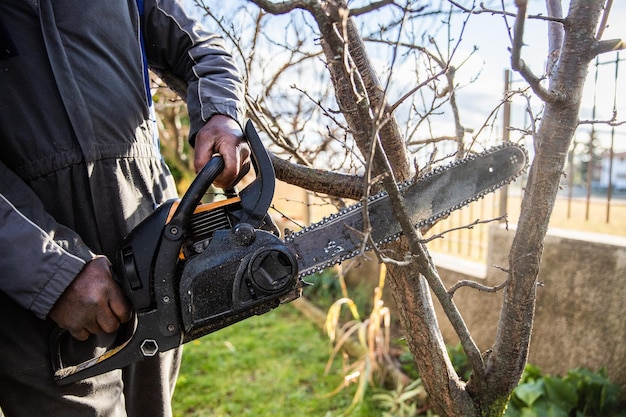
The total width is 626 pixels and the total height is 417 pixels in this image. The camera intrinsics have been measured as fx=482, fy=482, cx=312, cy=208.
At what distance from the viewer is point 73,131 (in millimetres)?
1303

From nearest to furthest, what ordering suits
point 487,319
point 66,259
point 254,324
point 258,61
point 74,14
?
point 66,259
point 74,14
point 487,319
point 258,61
point 254,324

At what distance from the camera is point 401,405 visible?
3.08m

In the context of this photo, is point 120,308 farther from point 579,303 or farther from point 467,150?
point 579,303

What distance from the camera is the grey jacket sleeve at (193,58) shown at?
4.62 ft

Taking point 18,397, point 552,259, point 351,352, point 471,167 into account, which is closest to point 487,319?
point 552,259

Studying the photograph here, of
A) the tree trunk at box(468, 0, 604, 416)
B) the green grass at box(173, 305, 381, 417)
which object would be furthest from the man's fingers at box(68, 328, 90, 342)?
the green grass at box(173, 305, 381, 417)

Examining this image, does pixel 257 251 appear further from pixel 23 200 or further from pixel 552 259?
pixel 552 259

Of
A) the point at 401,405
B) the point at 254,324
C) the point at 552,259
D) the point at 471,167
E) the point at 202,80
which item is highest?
the point at 202,80

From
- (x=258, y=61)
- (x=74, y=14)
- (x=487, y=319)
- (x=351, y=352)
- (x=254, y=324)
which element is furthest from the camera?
(x=254, y=324)

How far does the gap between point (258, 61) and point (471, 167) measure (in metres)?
2.81

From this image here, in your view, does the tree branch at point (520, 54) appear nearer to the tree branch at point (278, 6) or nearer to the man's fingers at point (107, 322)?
the tree branch at point (278, 6)

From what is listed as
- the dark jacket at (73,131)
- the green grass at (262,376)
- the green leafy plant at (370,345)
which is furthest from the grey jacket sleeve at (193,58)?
the green grass at (262,376)

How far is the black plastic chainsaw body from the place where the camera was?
120cm

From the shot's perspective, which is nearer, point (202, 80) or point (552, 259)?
point (202, 80)
